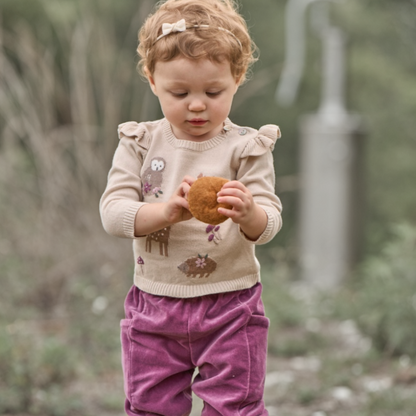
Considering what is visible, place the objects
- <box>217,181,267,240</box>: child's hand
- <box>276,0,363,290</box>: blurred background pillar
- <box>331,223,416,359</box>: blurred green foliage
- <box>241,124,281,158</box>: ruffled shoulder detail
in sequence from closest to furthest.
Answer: <box>217,181,267,240</box>: child's hand
<box>241,124,281,158</box>: ruffled shoulder detail
<box>331,223,416,359</box>: blurred green foliage
<box>276,0,363,290</box>: blurred background pillar

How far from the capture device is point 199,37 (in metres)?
1.82

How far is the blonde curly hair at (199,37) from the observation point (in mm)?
1818

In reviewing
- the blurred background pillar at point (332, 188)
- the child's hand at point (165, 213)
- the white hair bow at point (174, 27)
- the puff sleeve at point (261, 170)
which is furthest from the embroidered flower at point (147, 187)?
the blurred background pillar at point (332, 188)

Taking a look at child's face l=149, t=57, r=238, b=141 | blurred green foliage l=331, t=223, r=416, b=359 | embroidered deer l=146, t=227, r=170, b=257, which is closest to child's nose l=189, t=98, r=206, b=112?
child's face l=149, t=57, r=238, b=141

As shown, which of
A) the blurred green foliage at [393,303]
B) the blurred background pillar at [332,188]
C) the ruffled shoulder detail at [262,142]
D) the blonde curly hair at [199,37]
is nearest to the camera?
the blonde curly hair at [199,37]

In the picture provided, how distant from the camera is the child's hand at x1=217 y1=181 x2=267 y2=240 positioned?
171 centimetres

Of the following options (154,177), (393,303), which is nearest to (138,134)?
(154,177)

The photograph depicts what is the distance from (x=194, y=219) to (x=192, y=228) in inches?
0.9

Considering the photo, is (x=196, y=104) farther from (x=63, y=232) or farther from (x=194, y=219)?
(x=63, y=232)

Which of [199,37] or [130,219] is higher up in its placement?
[199,37]

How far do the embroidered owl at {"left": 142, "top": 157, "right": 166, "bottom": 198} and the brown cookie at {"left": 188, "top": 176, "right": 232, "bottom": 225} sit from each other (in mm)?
237

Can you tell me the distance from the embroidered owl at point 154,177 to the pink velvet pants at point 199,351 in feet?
0.90

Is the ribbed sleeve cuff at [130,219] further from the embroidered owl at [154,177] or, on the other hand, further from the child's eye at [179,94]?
the child's eye at [179,94]

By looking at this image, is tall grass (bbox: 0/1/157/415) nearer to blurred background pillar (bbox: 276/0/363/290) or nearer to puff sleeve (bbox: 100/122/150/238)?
blurred background pillar (bbox: 276/0/363/290)
